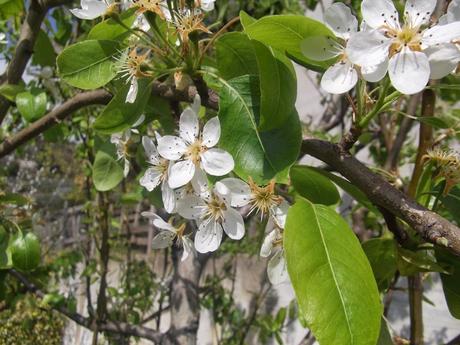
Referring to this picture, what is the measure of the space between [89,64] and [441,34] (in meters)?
0.46

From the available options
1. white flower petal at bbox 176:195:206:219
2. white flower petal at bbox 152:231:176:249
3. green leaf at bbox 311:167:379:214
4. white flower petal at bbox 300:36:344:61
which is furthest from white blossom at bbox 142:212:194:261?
white flower petal at bbox 300:36:344:61

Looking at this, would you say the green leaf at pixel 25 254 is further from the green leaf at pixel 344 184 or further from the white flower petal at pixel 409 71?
the white flower petal at pixel 409 71

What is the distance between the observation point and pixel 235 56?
2.05 ft

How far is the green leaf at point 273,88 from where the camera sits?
0.51 meters

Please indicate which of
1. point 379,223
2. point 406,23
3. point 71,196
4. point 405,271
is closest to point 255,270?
point 71,196

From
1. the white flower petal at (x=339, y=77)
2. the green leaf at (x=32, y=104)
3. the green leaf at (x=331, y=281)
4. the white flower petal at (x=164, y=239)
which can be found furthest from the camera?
the green leaf at (x=32, y=104)

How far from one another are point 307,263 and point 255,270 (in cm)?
293

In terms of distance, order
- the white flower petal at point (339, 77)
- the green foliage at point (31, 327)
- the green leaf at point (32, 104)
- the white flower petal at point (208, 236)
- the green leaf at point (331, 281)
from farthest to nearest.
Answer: the green foliage at point (31, 327), the green leaf at point (32, 104), the white flower petal at point (208, 236), the white flower petal at point (339, 77), the green leaf at point (331, 281)

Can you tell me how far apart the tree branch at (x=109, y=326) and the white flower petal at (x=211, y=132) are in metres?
1.04

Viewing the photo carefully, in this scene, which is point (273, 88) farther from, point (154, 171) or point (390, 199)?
point (154, 171)

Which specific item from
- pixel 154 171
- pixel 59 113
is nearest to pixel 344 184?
pixel 154 171

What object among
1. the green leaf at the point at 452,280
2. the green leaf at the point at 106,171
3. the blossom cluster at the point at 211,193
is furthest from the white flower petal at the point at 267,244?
the green leaf at the point at 106,171

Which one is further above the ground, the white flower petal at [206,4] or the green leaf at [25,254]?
the white flower petal at [206,4]

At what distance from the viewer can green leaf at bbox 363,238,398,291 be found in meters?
0.68
